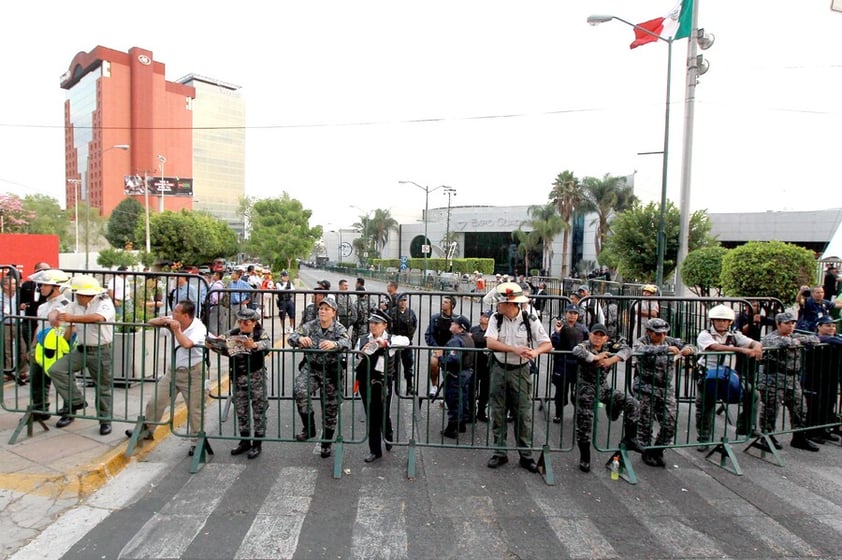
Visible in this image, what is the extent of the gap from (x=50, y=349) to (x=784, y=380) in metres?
8.33

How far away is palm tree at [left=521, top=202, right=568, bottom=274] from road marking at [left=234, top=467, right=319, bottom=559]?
2021 inches

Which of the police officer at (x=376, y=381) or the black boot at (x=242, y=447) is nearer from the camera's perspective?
the police officer at (x=376, y=381)

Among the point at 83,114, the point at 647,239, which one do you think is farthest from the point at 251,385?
the point at 83,114

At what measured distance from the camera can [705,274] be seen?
17891 mm

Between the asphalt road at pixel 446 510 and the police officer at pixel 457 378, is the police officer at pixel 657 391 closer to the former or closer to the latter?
the asphalt road at pixel 446 510

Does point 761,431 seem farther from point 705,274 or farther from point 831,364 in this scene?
point 705,274

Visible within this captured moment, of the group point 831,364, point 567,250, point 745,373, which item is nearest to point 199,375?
point 745,373

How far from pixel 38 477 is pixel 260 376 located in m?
2.04

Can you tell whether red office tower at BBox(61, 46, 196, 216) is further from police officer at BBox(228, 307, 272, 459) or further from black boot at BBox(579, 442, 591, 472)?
black boot at BBox(579, 442, 591, 472)

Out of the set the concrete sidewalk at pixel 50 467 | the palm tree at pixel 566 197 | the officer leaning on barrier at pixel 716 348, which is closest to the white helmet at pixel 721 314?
the officer leaning on barrier at pixel 716 348

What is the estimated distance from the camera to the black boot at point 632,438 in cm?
543

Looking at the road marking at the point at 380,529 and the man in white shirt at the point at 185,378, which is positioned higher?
the man in white shirt at the point at 185,378

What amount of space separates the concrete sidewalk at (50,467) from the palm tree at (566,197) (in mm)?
51018

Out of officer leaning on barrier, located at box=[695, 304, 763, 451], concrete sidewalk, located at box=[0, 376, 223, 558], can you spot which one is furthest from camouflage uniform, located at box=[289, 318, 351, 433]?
officer leaning on barrier, located at box=[695, 304, 763, 451]
